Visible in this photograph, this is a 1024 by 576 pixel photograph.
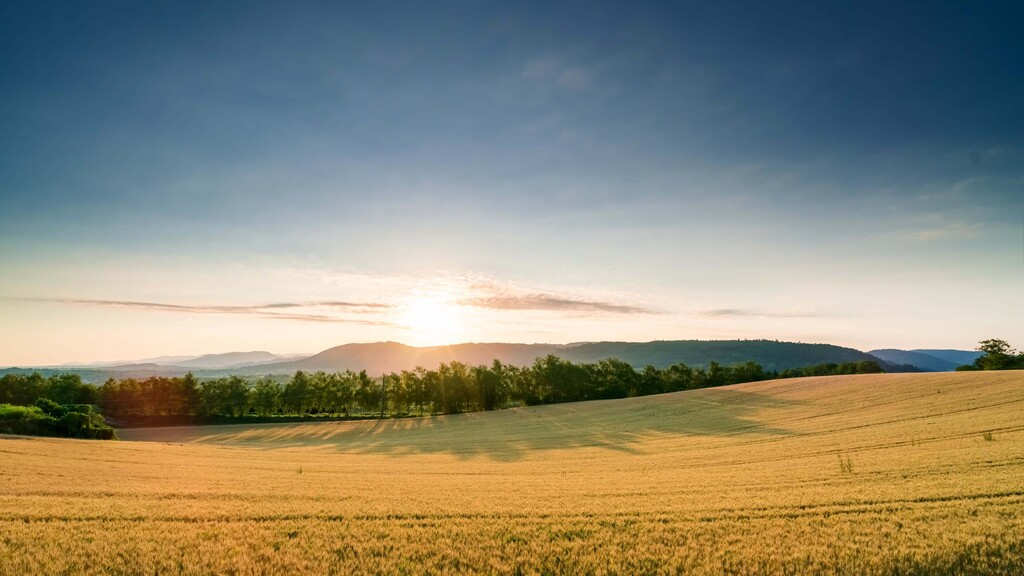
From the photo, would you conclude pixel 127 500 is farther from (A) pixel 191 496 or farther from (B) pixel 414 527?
(B) pixel 414 527

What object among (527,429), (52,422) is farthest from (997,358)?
(52,422)

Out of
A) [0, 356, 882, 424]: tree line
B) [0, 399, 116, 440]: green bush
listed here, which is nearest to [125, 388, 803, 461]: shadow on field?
[0, 356, 882, 424]: tree line

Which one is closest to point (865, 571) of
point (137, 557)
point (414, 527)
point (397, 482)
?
point (414, 527)

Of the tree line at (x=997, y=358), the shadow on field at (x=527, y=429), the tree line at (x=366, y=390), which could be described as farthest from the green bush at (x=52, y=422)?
the tree line at (x=997, y=358)

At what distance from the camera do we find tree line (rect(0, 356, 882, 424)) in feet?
255

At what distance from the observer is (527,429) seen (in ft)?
174

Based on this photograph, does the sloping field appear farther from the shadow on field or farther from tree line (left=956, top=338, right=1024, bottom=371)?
tree line (left=956, top=338, right=1024, bottom=371)

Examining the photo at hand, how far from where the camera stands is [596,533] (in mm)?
10070

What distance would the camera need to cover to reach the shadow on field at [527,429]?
39.3 metres

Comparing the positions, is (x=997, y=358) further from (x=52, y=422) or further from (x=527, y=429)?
(x=52, y=422)

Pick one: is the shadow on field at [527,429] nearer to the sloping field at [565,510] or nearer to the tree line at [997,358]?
the sloping field at [565,510]

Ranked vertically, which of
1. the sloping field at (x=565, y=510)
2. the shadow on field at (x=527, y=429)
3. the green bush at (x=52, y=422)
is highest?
the sloping field at (x=565, y=510)

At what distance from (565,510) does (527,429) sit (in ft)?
137

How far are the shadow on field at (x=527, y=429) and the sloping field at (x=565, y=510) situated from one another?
9305 millimetres
